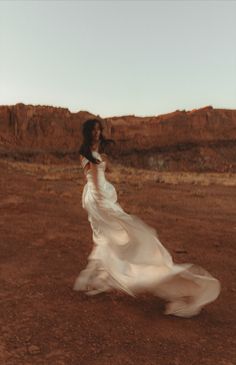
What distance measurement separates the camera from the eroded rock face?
55.8m

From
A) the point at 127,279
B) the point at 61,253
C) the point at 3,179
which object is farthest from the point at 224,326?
the point at 3,179

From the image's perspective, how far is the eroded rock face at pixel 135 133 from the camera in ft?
183

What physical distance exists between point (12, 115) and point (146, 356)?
57.0 meters

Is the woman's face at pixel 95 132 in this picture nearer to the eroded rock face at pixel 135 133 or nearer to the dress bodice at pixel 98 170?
the dress bodice at pixel 98 170

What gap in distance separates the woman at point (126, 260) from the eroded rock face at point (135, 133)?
1907 inches

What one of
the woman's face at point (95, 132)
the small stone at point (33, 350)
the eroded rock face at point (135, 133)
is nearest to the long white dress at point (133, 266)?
the woman's face at point (95, 132)

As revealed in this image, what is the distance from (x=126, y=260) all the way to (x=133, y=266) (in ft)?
0.35

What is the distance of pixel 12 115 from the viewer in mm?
58812

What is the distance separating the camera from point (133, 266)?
4859 millimetres

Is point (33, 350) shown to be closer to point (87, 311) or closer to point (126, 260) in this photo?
point (87, 311)

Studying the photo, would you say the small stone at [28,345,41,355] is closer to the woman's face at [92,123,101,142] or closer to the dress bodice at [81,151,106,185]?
the dress bodice at [81,151,106,185]

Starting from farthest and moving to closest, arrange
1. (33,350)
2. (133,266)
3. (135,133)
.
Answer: (135,133)
(133,266)
(33,350)

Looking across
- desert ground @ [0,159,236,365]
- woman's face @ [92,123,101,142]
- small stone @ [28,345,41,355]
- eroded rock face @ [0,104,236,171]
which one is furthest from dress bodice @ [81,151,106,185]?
eroded rock face @ [0,104,236,171]

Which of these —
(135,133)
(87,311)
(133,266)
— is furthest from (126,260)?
(135,133)
